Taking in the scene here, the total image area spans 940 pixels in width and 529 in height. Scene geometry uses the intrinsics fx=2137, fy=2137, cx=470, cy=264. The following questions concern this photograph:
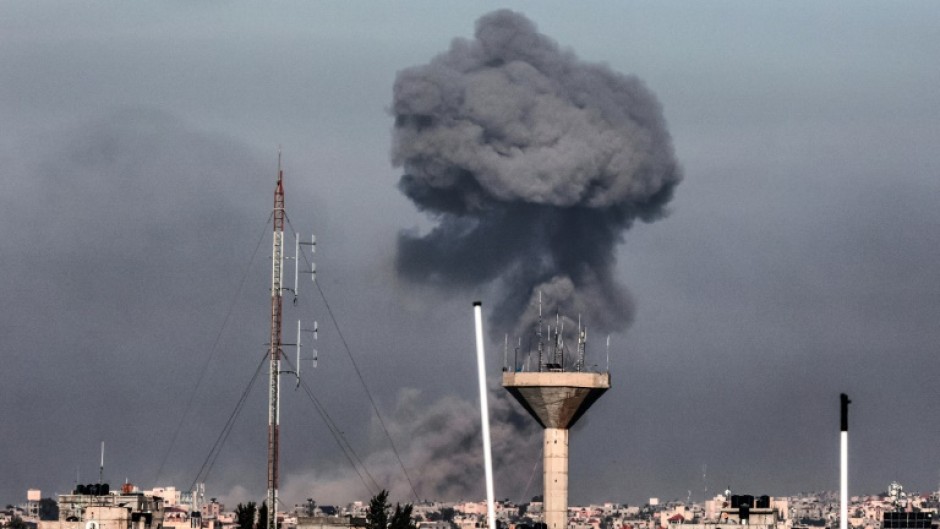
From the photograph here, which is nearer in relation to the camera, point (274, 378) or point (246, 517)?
point (274, 378)

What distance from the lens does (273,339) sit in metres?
135

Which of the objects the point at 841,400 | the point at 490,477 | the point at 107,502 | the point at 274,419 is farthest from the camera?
the point at 107,502

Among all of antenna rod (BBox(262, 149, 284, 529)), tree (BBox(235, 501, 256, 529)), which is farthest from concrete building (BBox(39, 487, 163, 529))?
antenna rod (BBox(262, 149, 284, 529))

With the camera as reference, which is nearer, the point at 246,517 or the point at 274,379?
the point at 274,379

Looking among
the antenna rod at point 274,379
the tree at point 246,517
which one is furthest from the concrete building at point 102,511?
the antenna rod at point 274,379

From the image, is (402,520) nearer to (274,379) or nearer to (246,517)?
(246,517)

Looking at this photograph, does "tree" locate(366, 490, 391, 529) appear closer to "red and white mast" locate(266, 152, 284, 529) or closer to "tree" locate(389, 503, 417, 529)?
"tree" locate(389, 503, 417, 529)

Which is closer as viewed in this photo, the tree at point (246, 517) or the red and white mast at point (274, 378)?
the red and white mast at point (274, 378)

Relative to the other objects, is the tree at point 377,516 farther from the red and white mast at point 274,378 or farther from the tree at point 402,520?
the red and white mast at point 274,378

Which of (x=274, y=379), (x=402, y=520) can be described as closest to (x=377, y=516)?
(x=402, y=520)

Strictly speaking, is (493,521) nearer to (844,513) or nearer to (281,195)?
(844,513)

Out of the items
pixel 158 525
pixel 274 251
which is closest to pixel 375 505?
pixel 158 525

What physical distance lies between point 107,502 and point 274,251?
60.0 metres

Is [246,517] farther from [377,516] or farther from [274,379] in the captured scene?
[274,379]
